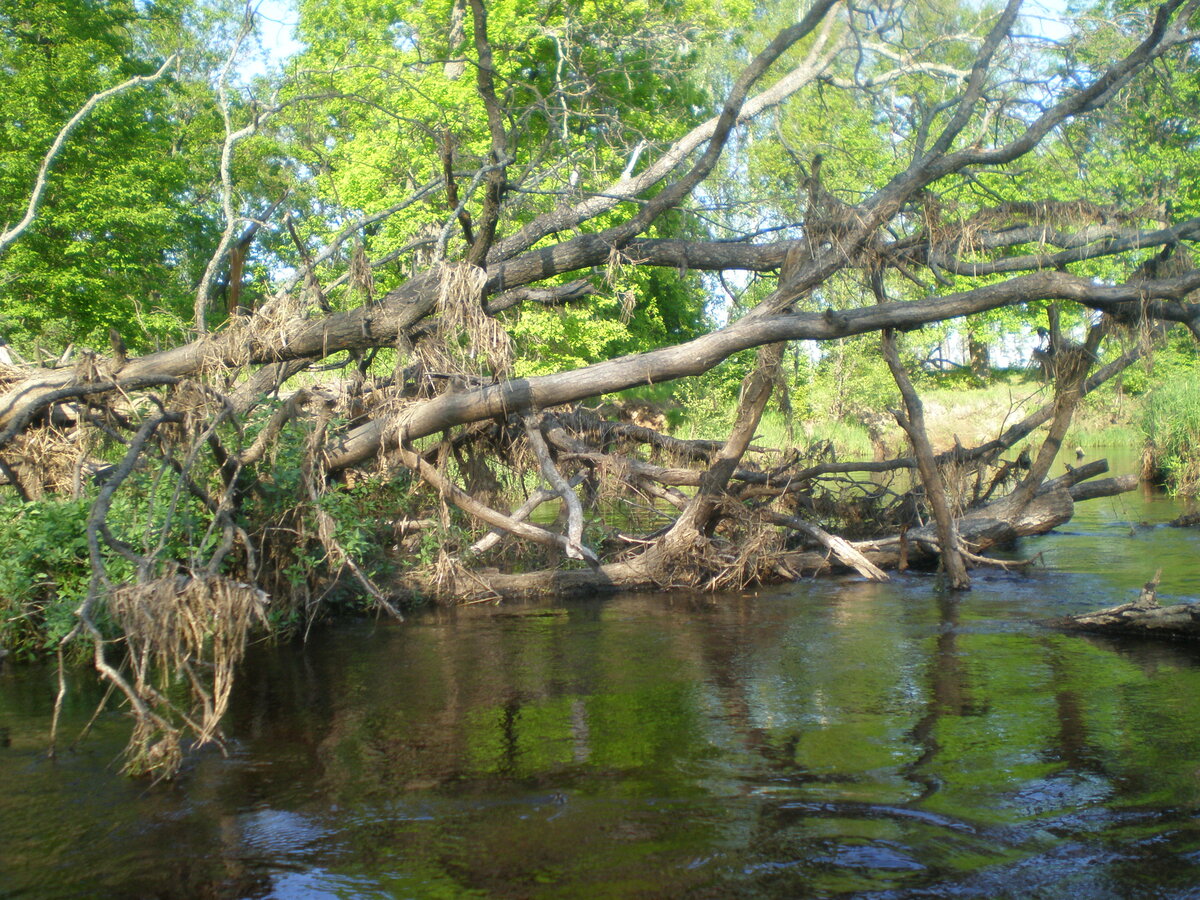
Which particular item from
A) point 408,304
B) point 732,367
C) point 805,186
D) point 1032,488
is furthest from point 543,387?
point 732,367

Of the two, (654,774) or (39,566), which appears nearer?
(654,774)

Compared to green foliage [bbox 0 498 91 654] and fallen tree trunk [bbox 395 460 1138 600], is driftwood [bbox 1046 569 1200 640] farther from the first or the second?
green foliage [bbox 0 498 91 654]

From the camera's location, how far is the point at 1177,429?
18.2 meters

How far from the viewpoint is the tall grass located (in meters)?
17.8

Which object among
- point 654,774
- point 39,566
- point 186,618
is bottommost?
point 654,774

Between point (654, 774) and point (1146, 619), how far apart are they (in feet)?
15.6

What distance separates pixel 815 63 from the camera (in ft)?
44.0

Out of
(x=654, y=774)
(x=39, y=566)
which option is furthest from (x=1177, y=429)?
(x=39, y=566)

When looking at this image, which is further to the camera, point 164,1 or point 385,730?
point 164,1

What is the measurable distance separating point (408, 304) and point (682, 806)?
5.86 metres

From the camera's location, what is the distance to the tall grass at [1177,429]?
1783 cm

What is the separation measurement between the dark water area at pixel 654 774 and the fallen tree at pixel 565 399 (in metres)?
1.23

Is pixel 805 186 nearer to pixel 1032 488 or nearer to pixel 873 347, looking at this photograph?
pixel 1032 488

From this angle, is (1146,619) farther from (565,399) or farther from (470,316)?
(470,316)
